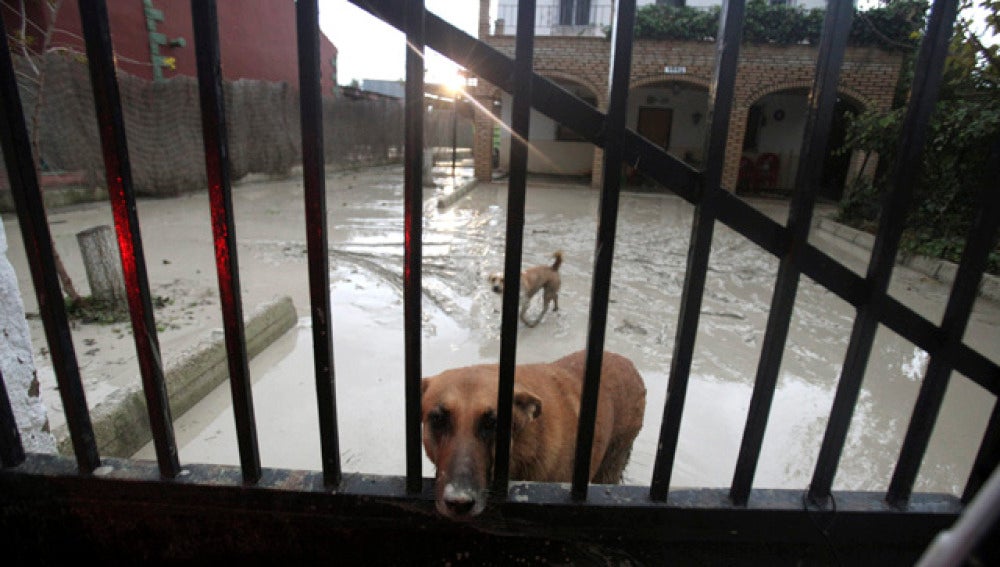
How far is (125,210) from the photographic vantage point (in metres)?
1.29

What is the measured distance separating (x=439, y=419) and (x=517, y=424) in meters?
0.31

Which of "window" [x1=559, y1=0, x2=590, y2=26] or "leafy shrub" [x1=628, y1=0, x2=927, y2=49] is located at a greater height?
"window" [x1=559, y1=0, x2=590, y2=26]

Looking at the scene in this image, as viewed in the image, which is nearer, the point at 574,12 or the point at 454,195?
the point at 454,195

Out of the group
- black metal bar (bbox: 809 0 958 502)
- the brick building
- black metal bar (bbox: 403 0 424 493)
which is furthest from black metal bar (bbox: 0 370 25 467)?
the brick building

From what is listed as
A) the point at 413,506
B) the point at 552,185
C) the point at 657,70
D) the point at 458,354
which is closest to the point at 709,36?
the point at 657,70

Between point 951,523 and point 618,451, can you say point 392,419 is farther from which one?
point 951,523

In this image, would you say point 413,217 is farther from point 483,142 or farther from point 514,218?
point 483,142

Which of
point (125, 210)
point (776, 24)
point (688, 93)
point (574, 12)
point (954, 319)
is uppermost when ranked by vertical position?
point (574, 12)

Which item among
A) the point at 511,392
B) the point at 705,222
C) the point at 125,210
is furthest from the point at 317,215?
the point at 705,222

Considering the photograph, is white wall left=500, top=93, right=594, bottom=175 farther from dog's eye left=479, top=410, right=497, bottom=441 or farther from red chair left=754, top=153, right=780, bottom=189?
dog's eye left=479, top=410, right=497, bottom=441

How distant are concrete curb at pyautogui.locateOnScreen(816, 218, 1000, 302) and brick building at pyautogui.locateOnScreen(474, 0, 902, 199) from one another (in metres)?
3.94

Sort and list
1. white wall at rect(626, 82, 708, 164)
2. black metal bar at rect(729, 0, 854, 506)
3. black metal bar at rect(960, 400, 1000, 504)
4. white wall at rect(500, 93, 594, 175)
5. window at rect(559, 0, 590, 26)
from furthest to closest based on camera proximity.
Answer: window at rect(559, 0, 590, 26) < white wall at rect(500, 93, 594, 175) < white wall at rect(626, 82, 708, 164) < black metal bar at rect(960, 400, 1000, 504) < black metal bar at rect(729, 0, 854, 506)

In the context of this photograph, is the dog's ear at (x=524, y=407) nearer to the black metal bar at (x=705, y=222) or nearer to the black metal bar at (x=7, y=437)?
the black metal bar at (x=705, y=222)

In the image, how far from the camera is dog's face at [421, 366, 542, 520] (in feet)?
4.74
